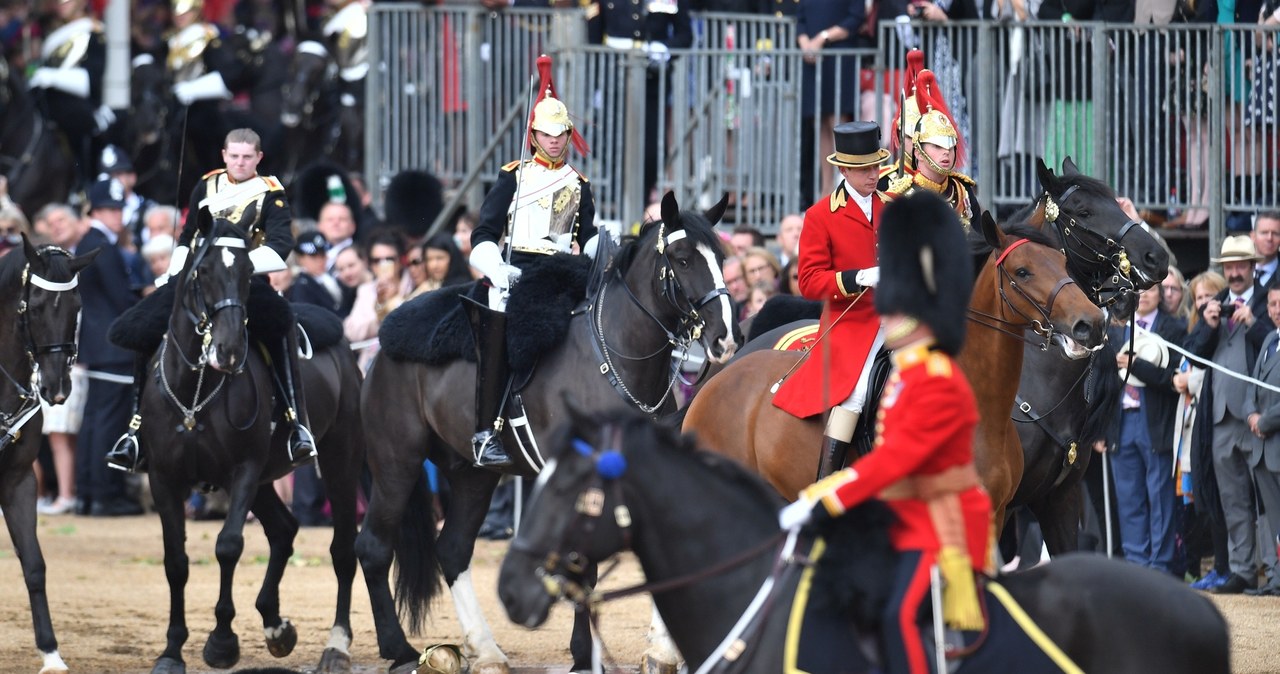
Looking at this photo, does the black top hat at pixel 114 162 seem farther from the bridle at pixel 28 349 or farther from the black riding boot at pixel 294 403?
the bridle at pixel 28 349

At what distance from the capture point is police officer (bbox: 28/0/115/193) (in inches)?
877

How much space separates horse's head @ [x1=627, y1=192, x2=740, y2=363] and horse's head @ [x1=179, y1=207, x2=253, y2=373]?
2.04 m

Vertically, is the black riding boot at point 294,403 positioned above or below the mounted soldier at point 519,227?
below

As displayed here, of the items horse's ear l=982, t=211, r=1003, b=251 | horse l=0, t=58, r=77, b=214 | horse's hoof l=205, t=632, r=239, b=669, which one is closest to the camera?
horse's ear l=982, t=211, r=1003, b=251

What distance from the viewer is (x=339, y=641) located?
32.3 ft

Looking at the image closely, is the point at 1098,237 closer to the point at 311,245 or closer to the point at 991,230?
the point at 991,230

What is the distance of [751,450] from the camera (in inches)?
340

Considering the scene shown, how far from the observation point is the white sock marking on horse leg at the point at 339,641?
980 cm

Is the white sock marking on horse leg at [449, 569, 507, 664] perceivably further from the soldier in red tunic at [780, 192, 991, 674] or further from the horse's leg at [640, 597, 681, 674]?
the soldier in red tunic at [780, 192, 991, 674]

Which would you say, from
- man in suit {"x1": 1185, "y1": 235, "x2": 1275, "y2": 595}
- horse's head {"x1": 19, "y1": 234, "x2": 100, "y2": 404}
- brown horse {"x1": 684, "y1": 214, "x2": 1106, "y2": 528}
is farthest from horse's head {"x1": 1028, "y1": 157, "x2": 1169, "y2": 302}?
horse's head {"x1": 19, "y1": 234, "x2": 100, "y2": 404}

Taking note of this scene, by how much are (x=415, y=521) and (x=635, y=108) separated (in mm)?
6618

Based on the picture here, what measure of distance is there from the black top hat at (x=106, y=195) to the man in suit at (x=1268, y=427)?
1033cm

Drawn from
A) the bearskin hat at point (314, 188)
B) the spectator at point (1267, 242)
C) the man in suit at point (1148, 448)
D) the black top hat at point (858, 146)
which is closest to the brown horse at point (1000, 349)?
the black top hat at point (858, 146)

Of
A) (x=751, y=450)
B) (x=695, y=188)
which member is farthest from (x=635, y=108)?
(x=751, y=450)
